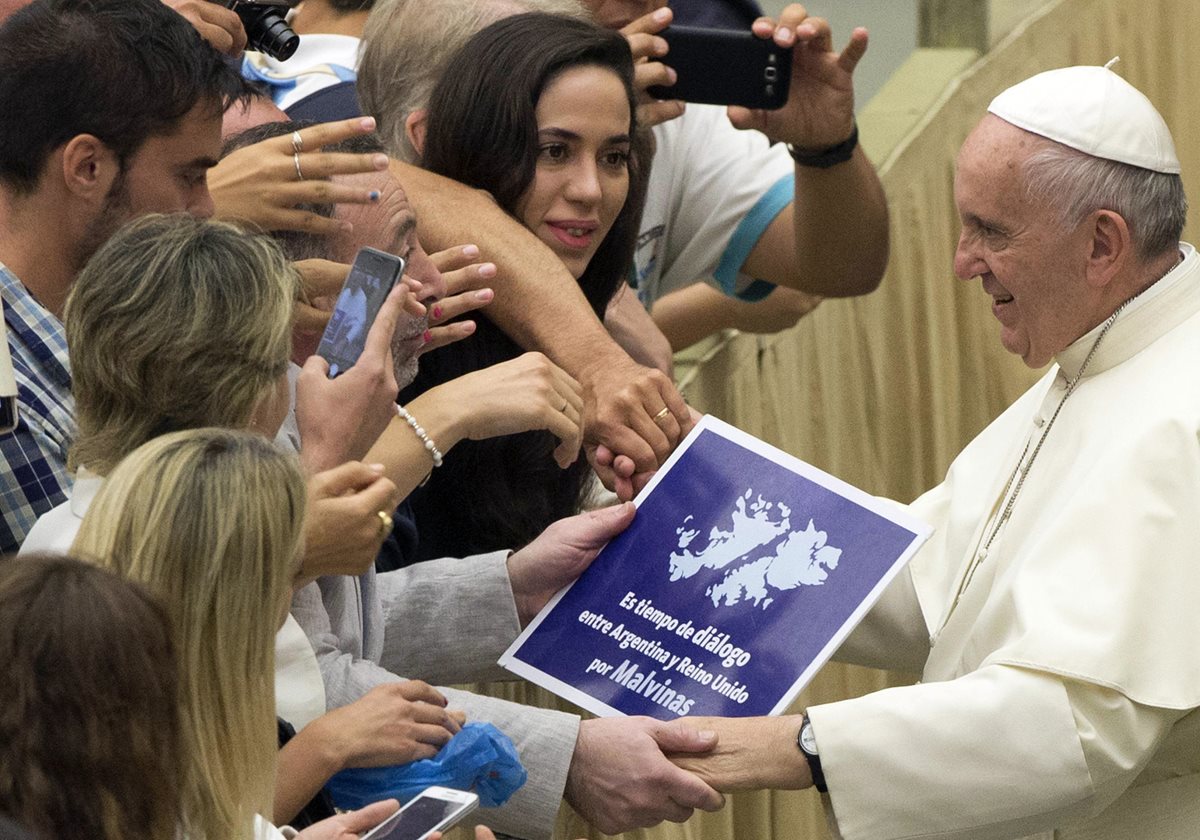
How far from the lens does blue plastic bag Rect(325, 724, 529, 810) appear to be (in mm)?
2648

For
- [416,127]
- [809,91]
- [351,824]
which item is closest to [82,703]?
[351,824]

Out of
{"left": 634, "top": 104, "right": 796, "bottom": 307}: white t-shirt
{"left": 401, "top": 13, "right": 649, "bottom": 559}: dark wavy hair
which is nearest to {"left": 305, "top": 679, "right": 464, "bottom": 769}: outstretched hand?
{"left": 401, "top": 13, "right": 649, "bottom": 559}: dark wavy hair

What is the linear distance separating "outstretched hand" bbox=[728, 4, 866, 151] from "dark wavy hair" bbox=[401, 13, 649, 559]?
0.55 m

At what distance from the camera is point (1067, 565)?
309 centimetres

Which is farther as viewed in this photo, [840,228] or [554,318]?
[840,228]

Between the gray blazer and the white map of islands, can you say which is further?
the white map of islands

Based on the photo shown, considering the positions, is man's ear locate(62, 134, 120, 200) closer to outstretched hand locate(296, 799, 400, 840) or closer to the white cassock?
outstretched hand locate(296, 799, 400, 840)

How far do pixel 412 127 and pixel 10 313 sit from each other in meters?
1.14

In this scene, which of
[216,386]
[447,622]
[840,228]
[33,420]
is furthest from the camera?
[840,228]

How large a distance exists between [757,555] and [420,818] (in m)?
0.99

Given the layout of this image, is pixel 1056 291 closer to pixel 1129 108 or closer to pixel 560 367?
pixel 1129 108

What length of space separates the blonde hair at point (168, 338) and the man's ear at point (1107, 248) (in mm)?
1419

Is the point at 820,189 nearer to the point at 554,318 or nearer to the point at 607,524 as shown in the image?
the point at 554,318

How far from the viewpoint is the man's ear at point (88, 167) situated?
117 inches
